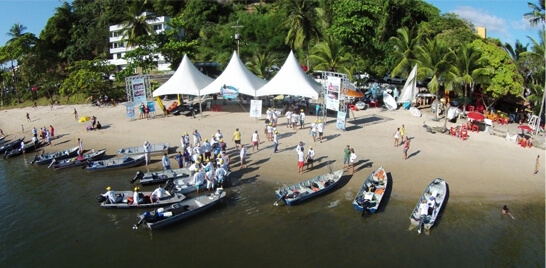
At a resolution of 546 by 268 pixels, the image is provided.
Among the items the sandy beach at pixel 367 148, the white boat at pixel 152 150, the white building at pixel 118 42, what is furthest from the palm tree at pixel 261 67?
the white building at pixel 118 42

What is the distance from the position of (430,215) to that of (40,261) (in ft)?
55.7

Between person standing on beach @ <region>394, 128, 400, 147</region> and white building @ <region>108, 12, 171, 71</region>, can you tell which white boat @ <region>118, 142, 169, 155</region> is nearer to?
person standing on beach @ <region>394, 128, 400, 147</region>

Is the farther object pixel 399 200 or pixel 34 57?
pixel 34 57

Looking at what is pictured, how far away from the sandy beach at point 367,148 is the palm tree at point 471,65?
4556 mm

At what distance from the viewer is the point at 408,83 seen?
119ft

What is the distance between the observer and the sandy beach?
22797 mm

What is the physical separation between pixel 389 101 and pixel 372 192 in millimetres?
19711

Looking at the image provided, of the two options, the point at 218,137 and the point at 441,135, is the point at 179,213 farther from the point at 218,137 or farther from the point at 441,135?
the point at 441,135

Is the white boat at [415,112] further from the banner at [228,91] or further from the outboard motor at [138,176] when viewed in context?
the outboard motor at [138,176]

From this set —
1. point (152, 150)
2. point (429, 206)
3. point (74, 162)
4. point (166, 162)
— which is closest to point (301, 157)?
point (429, 206)

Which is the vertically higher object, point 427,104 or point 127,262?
point 427,104

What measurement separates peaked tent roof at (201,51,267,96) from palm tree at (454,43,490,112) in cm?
1752

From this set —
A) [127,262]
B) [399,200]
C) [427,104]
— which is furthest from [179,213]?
[427,104]

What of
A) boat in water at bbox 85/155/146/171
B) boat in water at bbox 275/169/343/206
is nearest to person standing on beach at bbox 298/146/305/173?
boat in water at bbox 275/169/343/206
